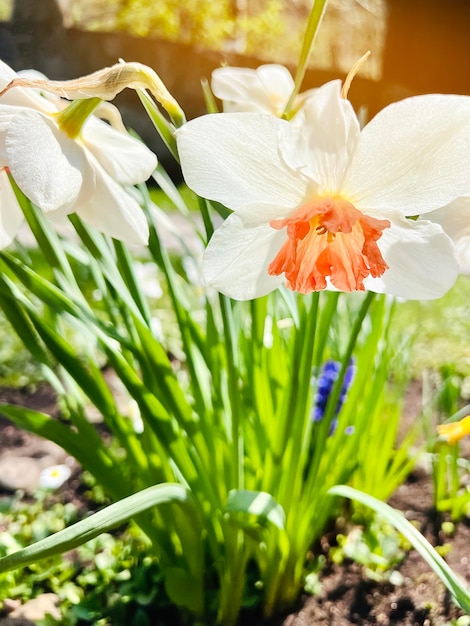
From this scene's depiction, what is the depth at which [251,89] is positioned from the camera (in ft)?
2.54

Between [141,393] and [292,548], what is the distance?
1.11 feet

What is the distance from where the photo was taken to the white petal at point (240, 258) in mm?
534

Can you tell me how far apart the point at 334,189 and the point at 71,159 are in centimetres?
23

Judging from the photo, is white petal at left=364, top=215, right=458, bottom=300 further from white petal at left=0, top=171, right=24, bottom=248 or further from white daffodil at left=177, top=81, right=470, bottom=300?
white petal at left=0, top=171, right=24, bottom=248

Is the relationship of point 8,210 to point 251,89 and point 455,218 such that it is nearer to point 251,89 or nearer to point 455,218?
point 251,89

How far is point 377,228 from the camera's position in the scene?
511 mm

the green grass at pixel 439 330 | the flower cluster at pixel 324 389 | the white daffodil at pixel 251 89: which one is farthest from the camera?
the green grass at pixel 439 330

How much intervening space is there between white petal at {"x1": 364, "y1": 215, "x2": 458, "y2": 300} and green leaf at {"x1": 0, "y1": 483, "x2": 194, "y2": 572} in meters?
0.30

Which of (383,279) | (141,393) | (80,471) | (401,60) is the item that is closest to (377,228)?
(383,279)

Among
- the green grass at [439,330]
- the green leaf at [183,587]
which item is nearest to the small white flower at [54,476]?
the green leaf at [183,587]

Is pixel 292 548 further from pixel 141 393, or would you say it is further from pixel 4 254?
pixel 4 254

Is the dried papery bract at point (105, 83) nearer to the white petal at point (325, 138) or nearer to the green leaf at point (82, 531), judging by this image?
the white petal at point (325, 138)

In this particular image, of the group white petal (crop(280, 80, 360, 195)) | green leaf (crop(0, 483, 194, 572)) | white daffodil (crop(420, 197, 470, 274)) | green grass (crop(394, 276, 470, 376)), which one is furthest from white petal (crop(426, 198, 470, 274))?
green grass (crop(394, 276, 470, 376))

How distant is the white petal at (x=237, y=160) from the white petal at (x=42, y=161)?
0.35ft
